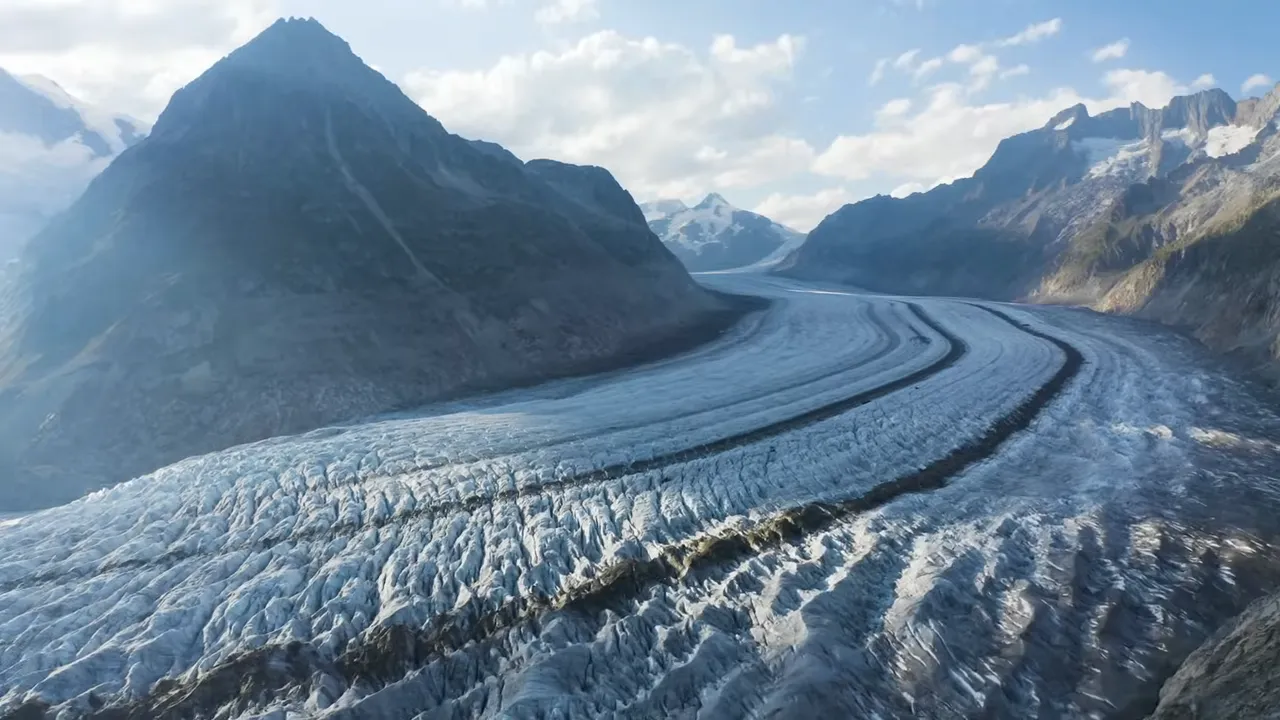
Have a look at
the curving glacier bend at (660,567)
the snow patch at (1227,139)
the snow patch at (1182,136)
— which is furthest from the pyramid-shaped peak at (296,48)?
the snow patch at (1182,136)

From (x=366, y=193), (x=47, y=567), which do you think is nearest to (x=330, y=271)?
(x=366, y=193)

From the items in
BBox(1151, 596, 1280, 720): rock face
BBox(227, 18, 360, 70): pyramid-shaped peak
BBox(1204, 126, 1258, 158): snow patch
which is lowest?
BBox(1151, 596, 1280, 720): rock face

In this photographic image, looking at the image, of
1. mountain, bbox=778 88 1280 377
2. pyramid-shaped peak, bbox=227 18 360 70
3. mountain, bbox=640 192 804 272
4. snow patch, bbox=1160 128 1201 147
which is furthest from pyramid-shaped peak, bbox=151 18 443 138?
snow patch, bbox=1160 128 1201 147

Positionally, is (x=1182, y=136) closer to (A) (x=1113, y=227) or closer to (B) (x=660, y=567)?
(A) (x=1113, y=227)

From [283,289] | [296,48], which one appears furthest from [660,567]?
[296,48]

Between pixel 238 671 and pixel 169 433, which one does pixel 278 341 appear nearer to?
pixel 169 433

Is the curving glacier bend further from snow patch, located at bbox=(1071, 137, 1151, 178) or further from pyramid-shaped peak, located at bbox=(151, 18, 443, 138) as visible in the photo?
snow patch, located at bbox=(1071, 137, 1151, 178)

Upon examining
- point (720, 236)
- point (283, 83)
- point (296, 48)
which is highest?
point (296, 48)
